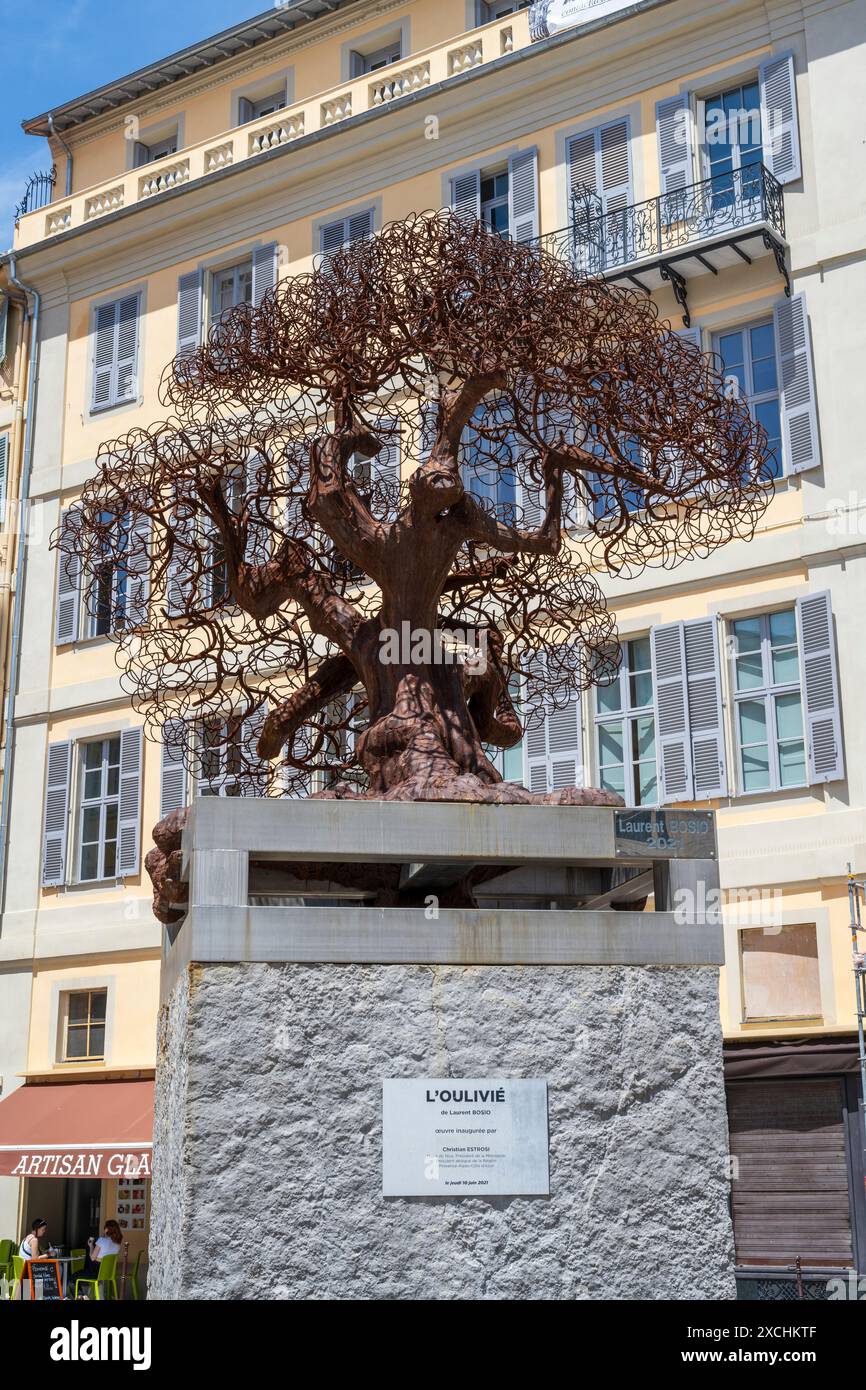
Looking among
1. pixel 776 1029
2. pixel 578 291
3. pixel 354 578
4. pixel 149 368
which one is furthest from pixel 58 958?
pixel 578 291

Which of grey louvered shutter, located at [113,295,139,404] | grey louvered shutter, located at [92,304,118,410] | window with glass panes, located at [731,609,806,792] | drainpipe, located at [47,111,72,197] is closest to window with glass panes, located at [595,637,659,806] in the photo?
window with glass panes, located at [731,609,806,792]

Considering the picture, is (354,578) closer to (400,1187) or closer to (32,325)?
(400,1187)

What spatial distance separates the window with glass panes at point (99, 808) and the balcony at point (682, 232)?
838cm

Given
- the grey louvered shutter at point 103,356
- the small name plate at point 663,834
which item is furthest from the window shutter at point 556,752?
the small name plate at point 663,834

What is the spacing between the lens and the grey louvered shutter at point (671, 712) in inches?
659

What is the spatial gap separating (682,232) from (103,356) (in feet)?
29.3

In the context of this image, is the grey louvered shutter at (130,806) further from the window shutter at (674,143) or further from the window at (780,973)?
the window shutter at (674,143)

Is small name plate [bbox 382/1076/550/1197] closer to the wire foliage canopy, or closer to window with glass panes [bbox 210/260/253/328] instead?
the wire foliage canopy

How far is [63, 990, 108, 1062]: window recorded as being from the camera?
68.3 feet

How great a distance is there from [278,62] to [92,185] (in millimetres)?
3311

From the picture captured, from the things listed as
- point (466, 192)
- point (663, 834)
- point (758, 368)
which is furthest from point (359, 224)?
point (663, 834)

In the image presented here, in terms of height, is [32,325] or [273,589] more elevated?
[32,325]

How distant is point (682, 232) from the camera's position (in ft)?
59.7

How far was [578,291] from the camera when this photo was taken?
6309 millimetres
